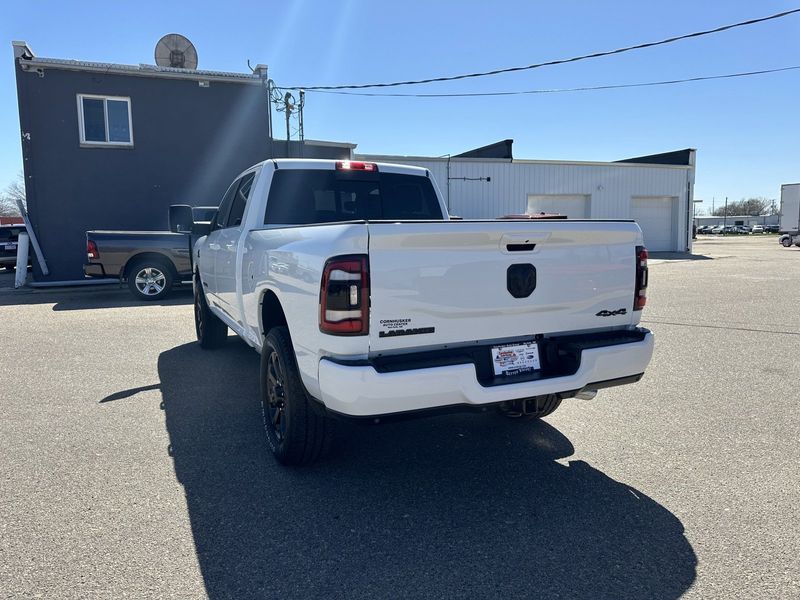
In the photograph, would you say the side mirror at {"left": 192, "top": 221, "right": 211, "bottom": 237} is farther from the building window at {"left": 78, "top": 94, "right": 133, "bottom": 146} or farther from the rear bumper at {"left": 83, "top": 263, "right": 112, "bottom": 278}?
the building window at {"left": 78, "top": 94, "right": 133, "bottom": 146}

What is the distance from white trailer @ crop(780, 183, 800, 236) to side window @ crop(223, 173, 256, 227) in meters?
40.4

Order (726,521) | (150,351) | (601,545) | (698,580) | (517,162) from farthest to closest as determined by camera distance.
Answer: (517,162) → (150,351) → (726,521) → (601,545) → (698,580)

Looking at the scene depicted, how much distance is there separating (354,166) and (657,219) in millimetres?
26841

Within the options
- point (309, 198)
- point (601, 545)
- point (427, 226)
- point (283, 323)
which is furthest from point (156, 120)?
point (601, 545)

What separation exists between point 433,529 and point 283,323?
1.72 meters

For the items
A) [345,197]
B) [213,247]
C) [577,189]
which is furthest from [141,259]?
[577,189]

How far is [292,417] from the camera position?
11.7 ft

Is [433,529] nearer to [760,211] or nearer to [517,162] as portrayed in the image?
[517,162]

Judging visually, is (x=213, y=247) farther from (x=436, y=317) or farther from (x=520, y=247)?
(x=520, y=247)

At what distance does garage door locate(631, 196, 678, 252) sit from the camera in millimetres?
28266

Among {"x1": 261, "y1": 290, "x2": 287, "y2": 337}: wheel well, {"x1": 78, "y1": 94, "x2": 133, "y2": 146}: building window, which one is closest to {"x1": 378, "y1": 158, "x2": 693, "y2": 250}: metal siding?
{"x1": 78, "y1": 94, "x2": 133, "y2": 146}: building window

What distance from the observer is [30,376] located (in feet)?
20.1

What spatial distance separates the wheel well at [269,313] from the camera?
4109 mm

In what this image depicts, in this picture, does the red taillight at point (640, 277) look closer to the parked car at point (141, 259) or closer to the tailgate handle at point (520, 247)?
the tailgate handle at point (520, 247)
